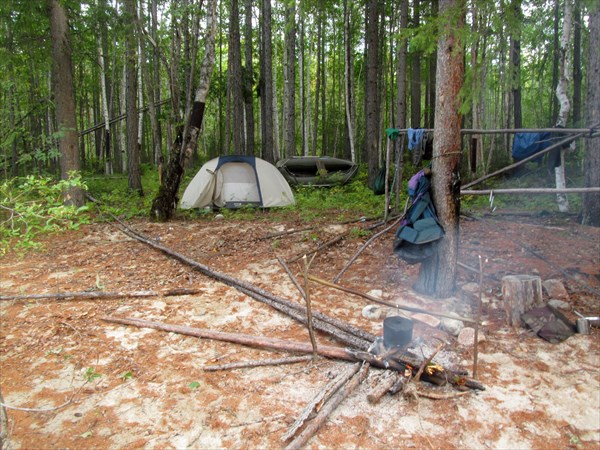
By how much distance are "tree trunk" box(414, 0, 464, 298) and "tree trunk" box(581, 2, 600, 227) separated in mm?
3561

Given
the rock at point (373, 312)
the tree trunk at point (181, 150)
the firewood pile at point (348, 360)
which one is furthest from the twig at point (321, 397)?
the tree trunk at point (181, 150)

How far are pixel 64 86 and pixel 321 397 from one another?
942cm

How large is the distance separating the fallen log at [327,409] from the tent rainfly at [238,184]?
749cm

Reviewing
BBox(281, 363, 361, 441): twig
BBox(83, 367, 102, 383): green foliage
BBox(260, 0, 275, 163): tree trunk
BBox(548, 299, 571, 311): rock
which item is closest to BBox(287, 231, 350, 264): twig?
BBox(281, 363, 361, 441): twig

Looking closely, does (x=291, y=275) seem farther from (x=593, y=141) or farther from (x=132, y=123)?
(x=132, y=123)

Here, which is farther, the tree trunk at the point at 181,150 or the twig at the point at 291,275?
the tree trunk at the point at 181,150

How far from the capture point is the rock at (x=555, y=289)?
4.45m

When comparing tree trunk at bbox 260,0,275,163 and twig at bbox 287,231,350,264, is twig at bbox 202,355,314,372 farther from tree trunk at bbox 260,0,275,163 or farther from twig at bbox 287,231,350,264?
tree trunk at bbox 260,0,275,163

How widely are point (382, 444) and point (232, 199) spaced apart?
27.5 ft

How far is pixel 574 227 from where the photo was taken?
6480mm

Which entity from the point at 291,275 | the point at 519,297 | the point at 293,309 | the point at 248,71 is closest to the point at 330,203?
the point at 291,275

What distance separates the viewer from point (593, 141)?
6.56 meters

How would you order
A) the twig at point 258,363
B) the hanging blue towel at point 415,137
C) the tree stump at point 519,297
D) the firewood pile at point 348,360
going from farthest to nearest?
the hanging blue towel at point 415,137 < the tree stump at point 519,297 < the twig at point 258,363 < the firewood pile at point 348,360

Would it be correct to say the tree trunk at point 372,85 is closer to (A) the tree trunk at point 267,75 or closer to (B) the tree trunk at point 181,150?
(A) the tree trunk at point 267,75
